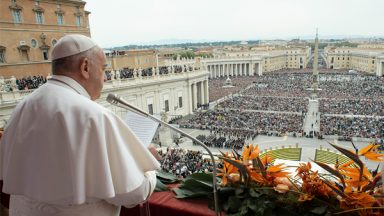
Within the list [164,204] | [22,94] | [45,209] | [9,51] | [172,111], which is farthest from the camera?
[172,111]

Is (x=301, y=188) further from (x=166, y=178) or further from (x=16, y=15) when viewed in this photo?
(x=16, y=15)

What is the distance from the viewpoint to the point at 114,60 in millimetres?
35469

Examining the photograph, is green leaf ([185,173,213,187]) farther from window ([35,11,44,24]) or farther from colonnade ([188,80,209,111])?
colonnade ([188,80,209,111])

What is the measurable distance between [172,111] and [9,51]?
1579cm

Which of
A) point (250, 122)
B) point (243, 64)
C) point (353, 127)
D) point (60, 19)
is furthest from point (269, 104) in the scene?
point (243, 64)

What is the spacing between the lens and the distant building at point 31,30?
20641mm

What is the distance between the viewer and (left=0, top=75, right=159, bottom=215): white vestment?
5.22 feet

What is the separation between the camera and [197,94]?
3734 centimetres

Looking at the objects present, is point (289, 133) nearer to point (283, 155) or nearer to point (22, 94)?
point (283, 155)

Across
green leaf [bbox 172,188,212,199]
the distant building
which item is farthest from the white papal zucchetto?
the distant building

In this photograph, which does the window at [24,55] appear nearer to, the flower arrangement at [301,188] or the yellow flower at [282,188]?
the flower arrangement at [301,188]

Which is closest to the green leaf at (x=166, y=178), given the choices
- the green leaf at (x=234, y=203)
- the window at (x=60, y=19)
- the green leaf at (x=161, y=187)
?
the green leaf at (x=161, y=187)

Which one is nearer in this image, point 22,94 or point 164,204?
point 164,204

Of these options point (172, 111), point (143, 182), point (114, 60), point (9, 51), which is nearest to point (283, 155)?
point (172, 111)
